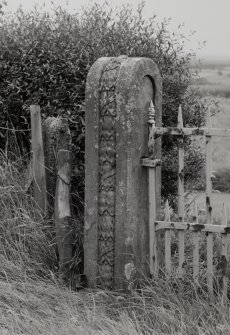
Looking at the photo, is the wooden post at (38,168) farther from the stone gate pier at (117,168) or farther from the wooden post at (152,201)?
the wooden post at (152,201)

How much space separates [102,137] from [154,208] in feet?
2.38

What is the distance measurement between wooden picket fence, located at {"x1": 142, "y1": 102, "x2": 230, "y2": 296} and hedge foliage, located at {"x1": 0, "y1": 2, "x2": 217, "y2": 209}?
4.84 ft

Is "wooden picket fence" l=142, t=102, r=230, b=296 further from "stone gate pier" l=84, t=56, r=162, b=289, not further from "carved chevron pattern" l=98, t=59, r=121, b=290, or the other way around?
"carved chevron pattern" l=98, t=59, r=121, b=290

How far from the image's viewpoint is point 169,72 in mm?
7859

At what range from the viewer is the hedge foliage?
7.08m

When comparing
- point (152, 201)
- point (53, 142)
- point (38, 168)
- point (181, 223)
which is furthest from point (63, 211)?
point (181, 223)

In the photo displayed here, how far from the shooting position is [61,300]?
5297mm

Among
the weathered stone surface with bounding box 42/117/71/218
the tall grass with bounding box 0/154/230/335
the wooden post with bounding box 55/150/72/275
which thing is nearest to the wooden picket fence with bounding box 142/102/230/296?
the tall grass with bounding box 0/154/230/335

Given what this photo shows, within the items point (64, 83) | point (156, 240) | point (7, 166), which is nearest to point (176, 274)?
point (156, 240)

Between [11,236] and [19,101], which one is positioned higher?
[19,101]

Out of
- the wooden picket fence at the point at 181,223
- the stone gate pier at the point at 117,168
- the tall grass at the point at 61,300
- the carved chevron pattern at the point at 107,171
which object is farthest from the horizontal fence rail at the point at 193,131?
the tall grass at the point at 61,300

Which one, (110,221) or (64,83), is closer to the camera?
(110,221)

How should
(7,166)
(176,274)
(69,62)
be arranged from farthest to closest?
(69,62) → (7,166) → (176,274)

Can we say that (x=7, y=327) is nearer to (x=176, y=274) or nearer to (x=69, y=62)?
(x=176, y=274)
